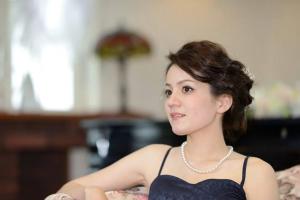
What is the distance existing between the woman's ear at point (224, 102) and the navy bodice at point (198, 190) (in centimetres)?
18

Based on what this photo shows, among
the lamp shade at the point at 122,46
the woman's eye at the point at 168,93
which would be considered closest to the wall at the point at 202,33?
the lamp shade at the point at 122,46

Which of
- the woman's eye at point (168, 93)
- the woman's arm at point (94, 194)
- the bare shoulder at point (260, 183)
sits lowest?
the woman's arm at point (94, 194)

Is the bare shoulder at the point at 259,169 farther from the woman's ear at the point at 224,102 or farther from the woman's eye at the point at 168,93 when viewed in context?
the woman's eye at the point at 168,93

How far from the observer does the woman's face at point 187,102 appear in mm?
1697

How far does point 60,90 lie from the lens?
4.91 metres

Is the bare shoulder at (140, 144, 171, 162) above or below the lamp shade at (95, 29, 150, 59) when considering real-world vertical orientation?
below

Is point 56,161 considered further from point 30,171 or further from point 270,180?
point 270,180

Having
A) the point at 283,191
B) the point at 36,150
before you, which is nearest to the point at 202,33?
the point at 36,150

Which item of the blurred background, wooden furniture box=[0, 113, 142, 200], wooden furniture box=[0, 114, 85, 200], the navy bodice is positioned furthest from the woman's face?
wooden furniture box=[0, 114, 85, 200]

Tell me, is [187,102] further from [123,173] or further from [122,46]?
[122,46]

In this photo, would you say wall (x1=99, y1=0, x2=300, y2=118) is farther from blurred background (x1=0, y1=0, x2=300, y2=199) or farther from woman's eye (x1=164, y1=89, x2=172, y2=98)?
woman's eye (x1=164, y1=89, x2=172, y2=98)

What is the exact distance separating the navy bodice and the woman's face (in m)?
0.17

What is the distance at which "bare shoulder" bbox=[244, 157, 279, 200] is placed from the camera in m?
1.63

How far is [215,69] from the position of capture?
1.69m
